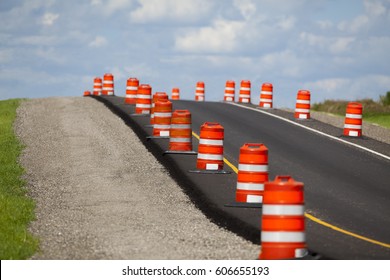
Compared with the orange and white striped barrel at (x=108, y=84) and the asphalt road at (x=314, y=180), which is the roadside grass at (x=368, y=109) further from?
the orange and white striped barrel at (x=108, y=84)

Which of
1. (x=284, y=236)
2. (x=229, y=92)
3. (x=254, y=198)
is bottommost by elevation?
(x=254, y=198)

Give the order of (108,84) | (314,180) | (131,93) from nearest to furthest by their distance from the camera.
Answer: (314,180) < (131,93) < (108,84)

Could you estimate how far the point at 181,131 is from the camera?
2514 cm

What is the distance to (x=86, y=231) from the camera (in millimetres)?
16406

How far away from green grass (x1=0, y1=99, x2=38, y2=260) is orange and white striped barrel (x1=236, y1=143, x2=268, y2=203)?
12.3ft

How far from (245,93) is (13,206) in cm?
2801

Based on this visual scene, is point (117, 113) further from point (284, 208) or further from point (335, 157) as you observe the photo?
point (284, 208)

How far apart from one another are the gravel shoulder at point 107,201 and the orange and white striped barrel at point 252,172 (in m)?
0.96

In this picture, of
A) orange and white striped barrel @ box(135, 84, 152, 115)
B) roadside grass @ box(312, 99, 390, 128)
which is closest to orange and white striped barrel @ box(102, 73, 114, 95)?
roadside grass @ box(312, 99, 390, 128)

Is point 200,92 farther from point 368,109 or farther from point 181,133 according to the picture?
point 181,133

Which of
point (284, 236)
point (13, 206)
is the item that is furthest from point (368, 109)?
point (284, 236)

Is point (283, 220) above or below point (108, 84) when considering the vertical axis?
below
